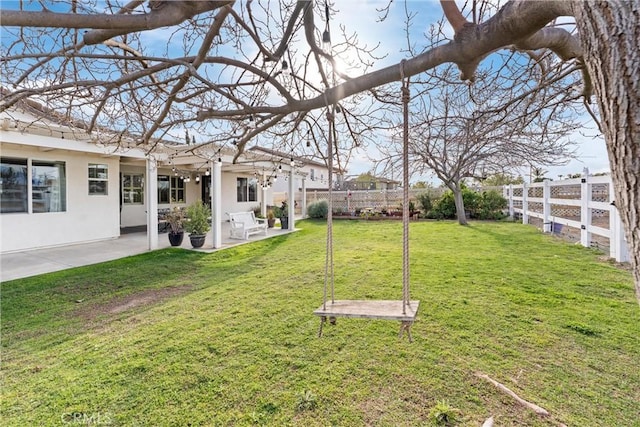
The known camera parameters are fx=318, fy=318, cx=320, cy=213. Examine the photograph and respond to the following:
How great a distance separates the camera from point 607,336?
333cm

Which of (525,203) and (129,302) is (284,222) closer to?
(129,302)

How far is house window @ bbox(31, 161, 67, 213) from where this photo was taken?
27.3 feet

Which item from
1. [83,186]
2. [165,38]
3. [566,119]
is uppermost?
[165,38]

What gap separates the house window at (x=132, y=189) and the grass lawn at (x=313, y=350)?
7.15m

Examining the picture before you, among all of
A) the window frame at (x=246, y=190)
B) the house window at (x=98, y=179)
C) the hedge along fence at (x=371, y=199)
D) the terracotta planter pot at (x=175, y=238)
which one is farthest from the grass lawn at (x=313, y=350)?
the hedge along fence at (x=371, y=199)

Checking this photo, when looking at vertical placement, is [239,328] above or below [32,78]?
below

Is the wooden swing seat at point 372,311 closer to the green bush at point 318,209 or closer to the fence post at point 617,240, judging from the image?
the fence post at point 617,240

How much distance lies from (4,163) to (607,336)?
38.7 ft

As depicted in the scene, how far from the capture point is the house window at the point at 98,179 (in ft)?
31.4

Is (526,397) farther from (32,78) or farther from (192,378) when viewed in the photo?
(32,78)

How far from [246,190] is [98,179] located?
783 cm

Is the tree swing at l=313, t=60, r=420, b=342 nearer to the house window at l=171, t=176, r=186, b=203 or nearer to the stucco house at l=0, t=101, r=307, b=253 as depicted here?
the stucco house at l=0, t=101, r=307, b=253

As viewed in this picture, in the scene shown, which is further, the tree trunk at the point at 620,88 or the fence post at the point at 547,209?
the fence post at the point at 547,209

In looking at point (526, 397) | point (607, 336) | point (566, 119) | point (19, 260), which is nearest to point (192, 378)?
point (526, 397)
